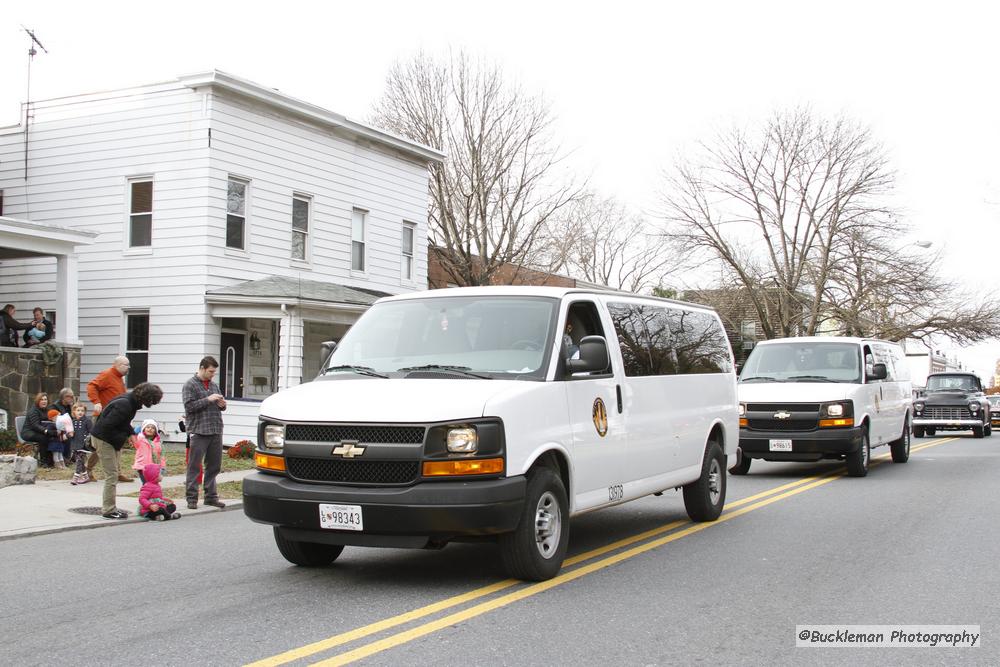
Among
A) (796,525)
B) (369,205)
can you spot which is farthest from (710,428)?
(369,205)

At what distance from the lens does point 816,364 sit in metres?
15.8

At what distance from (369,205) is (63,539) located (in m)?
15.9

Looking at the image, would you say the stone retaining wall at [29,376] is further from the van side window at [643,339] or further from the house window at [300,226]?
the van side window at [643,339]

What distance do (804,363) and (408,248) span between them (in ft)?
42.6

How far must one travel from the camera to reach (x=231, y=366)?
21422 mm

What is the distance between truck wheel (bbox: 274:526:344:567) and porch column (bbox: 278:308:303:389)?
12711 millimetres

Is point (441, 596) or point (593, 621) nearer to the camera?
point (593, 621)

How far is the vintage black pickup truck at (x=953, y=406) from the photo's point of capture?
2850 centimetres

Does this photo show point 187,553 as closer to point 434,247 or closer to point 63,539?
point 63,539

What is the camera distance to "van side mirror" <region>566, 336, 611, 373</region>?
723 centimetres

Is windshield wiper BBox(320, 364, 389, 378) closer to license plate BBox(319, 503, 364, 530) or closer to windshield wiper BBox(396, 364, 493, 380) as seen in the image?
windshield wiper BBox(396, 364, 493, 380)

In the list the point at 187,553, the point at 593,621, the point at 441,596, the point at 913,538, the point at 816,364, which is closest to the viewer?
the point at 593,621

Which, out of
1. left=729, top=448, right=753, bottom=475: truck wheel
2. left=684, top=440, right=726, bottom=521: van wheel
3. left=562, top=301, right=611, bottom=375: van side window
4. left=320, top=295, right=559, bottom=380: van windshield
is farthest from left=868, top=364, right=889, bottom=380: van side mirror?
left=320, top=295, right=559, bottom=380: van windshield

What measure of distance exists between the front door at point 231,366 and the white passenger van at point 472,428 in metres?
13.8
